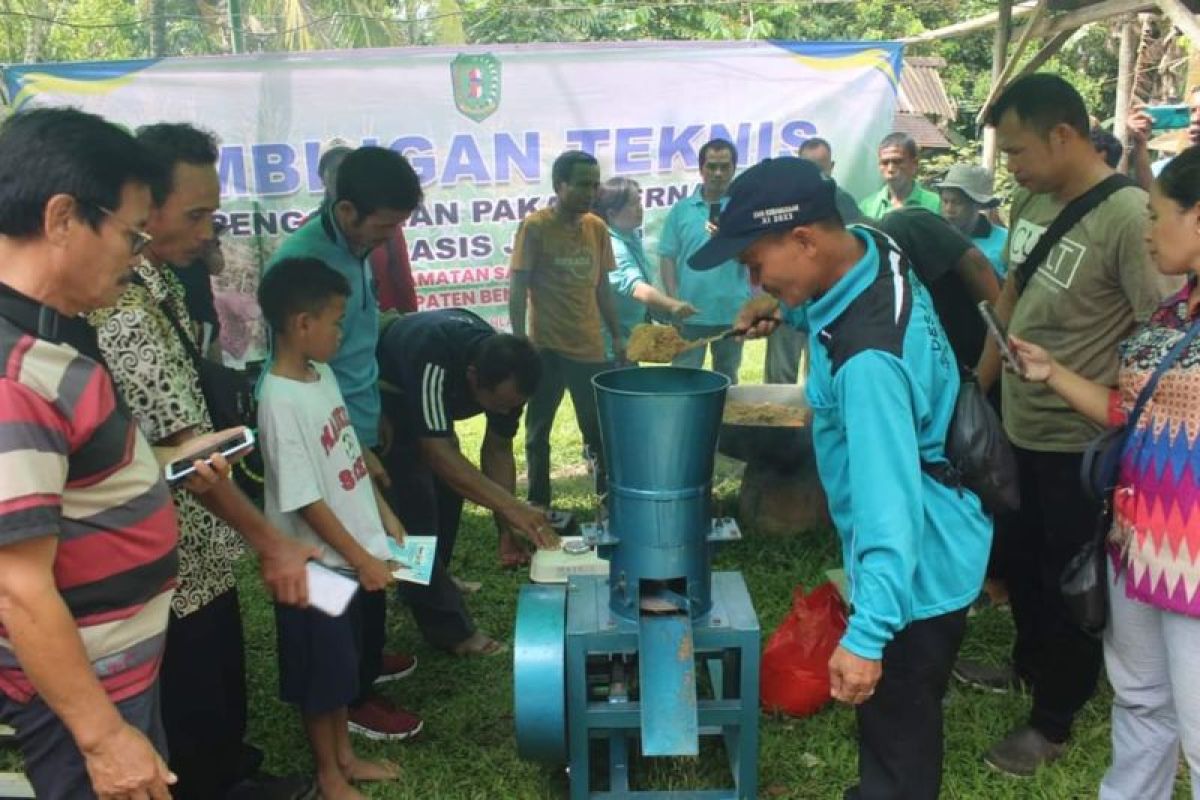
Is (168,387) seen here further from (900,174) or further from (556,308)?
(900,174)

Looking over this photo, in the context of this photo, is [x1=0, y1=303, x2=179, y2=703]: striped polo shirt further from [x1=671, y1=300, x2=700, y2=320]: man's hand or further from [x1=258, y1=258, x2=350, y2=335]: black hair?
[x1=671, y1=300, x2=700, y2=320]: man's hand

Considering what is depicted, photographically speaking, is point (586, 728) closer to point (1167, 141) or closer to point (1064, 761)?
point (1064, 761)

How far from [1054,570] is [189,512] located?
2479 mm

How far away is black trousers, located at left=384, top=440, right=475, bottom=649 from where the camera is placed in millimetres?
3521

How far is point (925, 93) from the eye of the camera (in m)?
18.8

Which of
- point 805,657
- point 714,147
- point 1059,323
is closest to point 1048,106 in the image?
point 1059,323

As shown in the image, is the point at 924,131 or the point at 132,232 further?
the point at 924,131

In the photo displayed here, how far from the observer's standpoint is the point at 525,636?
272cm

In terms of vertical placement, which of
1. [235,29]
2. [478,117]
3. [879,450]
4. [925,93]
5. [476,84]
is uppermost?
[925,93]

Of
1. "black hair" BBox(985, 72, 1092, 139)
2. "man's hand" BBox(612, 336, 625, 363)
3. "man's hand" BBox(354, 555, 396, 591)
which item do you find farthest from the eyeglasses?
"man's hand" BBox(612, 336, 625, 363)

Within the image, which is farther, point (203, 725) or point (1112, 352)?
point (1112, 352)

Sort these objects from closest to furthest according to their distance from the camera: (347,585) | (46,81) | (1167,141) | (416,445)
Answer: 1. (347,585)
2. (416,445)
3. (46,81)
4. (1167,141)

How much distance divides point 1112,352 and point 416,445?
7.65 ft

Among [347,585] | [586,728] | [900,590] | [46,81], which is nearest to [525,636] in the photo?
[586,728]
